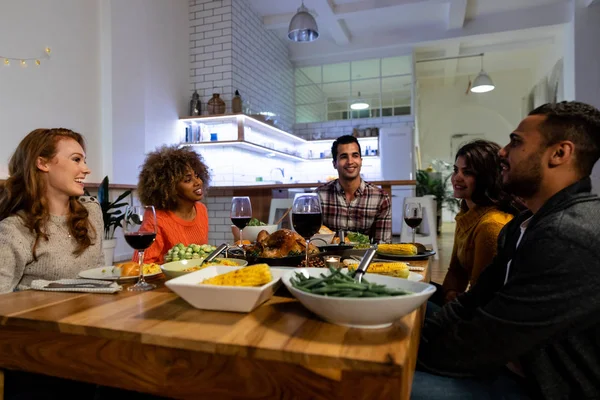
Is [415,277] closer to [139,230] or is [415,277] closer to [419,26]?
[139,230]

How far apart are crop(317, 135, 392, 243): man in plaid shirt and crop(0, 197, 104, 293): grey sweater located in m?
1.62

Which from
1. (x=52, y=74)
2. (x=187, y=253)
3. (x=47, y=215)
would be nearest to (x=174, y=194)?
(x=47, y=215)

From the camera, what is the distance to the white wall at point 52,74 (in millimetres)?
3637

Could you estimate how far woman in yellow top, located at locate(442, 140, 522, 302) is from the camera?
1.71 metres

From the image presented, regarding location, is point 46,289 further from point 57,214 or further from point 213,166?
point 213,166

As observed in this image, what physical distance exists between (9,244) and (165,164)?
994 mm

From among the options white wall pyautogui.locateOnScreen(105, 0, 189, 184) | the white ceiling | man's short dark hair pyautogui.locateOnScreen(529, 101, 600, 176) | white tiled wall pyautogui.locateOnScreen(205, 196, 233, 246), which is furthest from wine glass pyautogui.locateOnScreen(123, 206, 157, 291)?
the white ceiling

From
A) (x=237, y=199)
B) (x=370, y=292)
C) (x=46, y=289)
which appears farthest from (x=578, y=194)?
(x=46, y=289)

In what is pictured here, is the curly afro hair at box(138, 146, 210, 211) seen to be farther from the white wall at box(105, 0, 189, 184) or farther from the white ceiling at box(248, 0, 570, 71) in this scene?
the white ceiling at box(248, 0, 570, 71)

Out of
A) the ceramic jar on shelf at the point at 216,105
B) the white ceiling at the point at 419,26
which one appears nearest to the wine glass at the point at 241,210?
the ceramic jar on shelf at the point at 216,105

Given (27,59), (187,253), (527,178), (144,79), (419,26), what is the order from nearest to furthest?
(527,178)
(187,253)
(27,59)
(144,79)
(419,26)

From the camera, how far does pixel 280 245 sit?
1.34 metres

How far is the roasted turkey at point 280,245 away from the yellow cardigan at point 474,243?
30.2 inches

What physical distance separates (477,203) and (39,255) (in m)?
1.81
